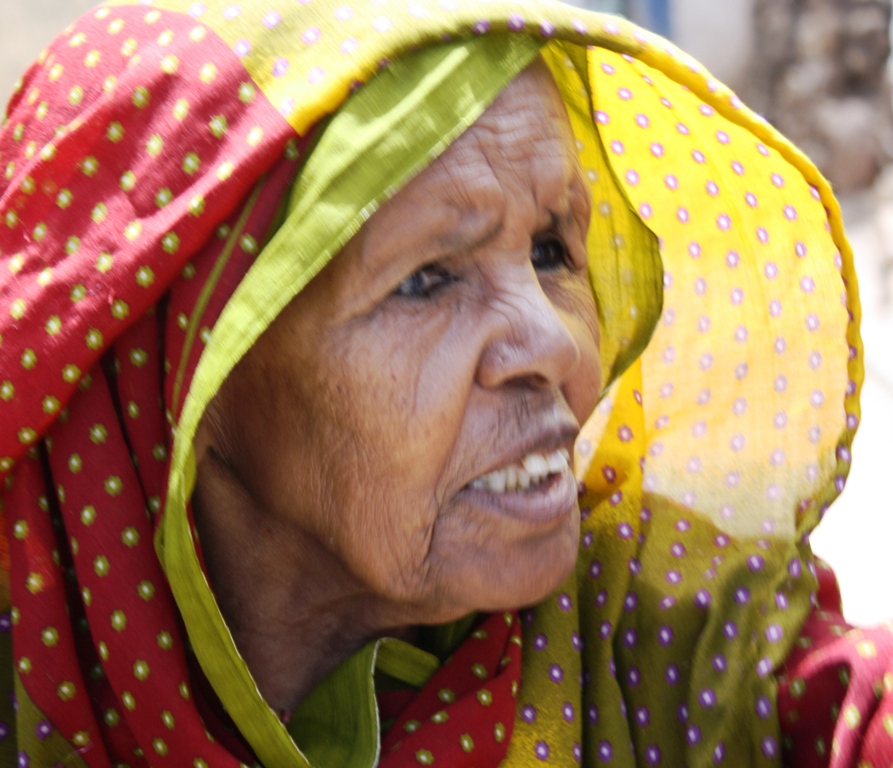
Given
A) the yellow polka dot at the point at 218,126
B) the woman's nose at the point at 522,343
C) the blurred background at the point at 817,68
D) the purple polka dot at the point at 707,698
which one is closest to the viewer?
the yellow polka dot at the point at 218,126

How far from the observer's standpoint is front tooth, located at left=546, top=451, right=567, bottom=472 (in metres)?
1.45

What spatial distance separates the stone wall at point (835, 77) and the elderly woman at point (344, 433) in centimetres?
696

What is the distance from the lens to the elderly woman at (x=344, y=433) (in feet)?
4.22

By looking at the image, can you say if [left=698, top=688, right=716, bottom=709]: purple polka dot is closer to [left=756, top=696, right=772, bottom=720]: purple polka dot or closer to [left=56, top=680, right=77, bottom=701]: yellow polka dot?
[left=756, top=696, right=772, bottom=720]: purple polka dot

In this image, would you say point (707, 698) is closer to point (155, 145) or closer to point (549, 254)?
point (549, 254)

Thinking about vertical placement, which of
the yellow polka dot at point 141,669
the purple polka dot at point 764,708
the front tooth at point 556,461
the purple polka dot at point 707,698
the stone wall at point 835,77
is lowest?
the stone wall at point 835,77

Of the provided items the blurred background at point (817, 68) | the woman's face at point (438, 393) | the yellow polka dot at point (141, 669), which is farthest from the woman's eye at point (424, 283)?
the blurred background at point (817, 68)

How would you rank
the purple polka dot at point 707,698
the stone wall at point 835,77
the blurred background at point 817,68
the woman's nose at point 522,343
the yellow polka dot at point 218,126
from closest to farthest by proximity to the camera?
the yellow polka dot at point 218,126 → the woman's nose at point 522,343 → the purple polka dot at point 707,698 → the blurred background at point 817,68 → the stone wall at point 835,77

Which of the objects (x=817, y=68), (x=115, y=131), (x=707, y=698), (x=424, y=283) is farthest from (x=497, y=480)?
(x=817, y=68)

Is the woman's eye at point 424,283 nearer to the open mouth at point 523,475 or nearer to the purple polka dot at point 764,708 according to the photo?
the open mouth at point 523,475

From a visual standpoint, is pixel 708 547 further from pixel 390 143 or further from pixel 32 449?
pixel 32 449

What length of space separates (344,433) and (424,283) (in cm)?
22

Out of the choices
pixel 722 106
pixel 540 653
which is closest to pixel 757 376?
pixel 722 106

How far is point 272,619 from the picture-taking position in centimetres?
155
